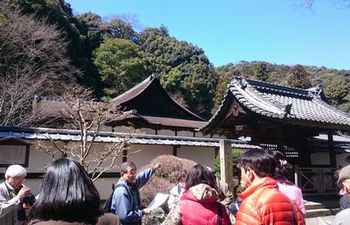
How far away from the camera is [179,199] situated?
289 centimetres

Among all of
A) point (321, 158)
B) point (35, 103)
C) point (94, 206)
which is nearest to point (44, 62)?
point (35, 103)

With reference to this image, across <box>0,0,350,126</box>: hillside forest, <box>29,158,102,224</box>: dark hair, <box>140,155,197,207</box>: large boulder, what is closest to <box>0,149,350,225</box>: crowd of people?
<box>29,158,102,224</box>: dark hair

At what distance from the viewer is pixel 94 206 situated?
150 centimetres

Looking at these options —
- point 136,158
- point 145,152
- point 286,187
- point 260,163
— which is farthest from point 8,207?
point 145,152

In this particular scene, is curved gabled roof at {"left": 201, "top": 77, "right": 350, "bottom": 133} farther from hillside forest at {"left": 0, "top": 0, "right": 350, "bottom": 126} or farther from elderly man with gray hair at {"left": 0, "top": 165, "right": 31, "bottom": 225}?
hillside forest at {"left": 0, "top": 0, "right": 350, "bottom": 126}

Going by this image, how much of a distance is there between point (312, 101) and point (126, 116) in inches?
336

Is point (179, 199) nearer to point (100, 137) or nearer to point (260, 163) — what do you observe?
point (260, 163)

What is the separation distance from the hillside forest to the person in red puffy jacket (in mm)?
15662

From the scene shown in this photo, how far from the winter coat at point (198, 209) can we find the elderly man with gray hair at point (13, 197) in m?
1.66

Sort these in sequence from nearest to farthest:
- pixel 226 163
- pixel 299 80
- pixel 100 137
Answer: pixel 226 163, pixel 100 137, pixel 299 80

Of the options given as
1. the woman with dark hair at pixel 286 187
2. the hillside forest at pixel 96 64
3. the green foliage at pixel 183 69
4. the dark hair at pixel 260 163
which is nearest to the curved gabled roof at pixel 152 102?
the hillside forest at pixel 96 64

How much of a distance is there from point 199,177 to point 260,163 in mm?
486

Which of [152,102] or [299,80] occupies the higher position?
[299,80]

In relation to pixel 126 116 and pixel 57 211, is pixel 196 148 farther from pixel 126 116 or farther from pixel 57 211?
pixel 57 211
